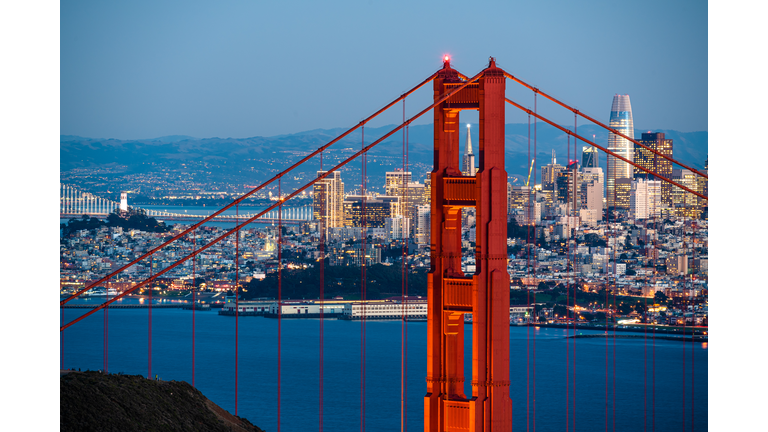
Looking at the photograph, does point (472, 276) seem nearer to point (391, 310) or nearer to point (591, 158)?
point (391, 310)

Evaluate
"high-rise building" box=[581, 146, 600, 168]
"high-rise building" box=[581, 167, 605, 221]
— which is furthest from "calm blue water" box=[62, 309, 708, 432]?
"high-rise building" box=[581, 146, 600, 168]

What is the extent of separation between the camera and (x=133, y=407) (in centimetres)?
904

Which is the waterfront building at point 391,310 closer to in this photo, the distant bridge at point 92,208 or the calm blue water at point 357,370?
the calm blue water at point 357,370

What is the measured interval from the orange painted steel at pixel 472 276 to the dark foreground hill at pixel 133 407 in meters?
2.87

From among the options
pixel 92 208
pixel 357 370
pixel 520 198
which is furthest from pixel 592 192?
pixel 92 208

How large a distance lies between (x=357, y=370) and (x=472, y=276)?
2520 centimetres

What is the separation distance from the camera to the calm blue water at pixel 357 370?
26359 mm

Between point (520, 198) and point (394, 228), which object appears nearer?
point (520, 198)

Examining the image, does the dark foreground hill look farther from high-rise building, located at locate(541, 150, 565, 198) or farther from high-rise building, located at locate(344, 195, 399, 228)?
high-rise building, located at locate(541, 150, 565, 198)

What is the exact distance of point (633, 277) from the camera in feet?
139

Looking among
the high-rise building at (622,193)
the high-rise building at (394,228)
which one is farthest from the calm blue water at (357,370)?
the high-rise building at (622,193)

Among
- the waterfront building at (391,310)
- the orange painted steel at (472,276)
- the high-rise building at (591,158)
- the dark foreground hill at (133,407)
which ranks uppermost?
the high-rise building at (591,158)
